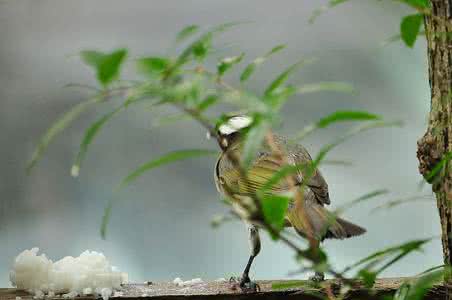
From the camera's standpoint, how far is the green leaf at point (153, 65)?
508 mm

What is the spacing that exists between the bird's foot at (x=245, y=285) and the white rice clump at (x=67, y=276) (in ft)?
0.80

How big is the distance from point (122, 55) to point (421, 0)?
13.3 inches

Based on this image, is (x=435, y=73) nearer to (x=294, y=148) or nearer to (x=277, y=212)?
(x=277, y=212)

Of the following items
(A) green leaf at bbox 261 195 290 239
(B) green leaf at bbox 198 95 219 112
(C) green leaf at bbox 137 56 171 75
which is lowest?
(A) green leaf at bbox 261 195 290 239

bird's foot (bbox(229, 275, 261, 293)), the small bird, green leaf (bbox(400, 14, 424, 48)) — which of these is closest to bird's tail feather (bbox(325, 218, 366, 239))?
the small bird

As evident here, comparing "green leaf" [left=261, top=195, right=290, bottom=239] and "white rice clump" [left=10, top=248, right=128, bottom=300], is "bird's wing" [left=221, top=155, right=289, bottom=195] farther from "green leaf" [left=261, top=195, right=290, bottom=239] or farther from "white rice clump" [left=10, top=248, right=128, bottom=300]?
"green leaf" [left=261, top=195, right=290, bottom=239]

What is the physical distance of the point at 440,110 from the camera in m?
1.08

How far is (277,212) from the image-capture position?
512 millimetres

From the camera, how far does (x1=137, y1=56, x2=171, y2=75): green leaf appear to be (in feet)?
1.67

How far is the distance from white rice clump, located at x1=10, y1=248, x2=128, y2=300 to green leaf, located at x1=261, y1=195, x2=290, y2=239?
1132 mm

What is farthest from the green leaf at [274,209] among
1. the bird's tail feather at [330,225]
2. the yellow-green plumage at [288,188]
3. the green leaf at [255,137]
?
the bird's tail feather at [330,225]

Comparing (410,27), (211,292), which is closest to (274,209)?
(410,27)

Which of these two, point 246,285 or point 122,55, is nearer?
point 122,55

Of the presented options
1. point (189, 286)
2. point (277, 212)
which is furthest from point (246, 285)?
point (277, 212)
